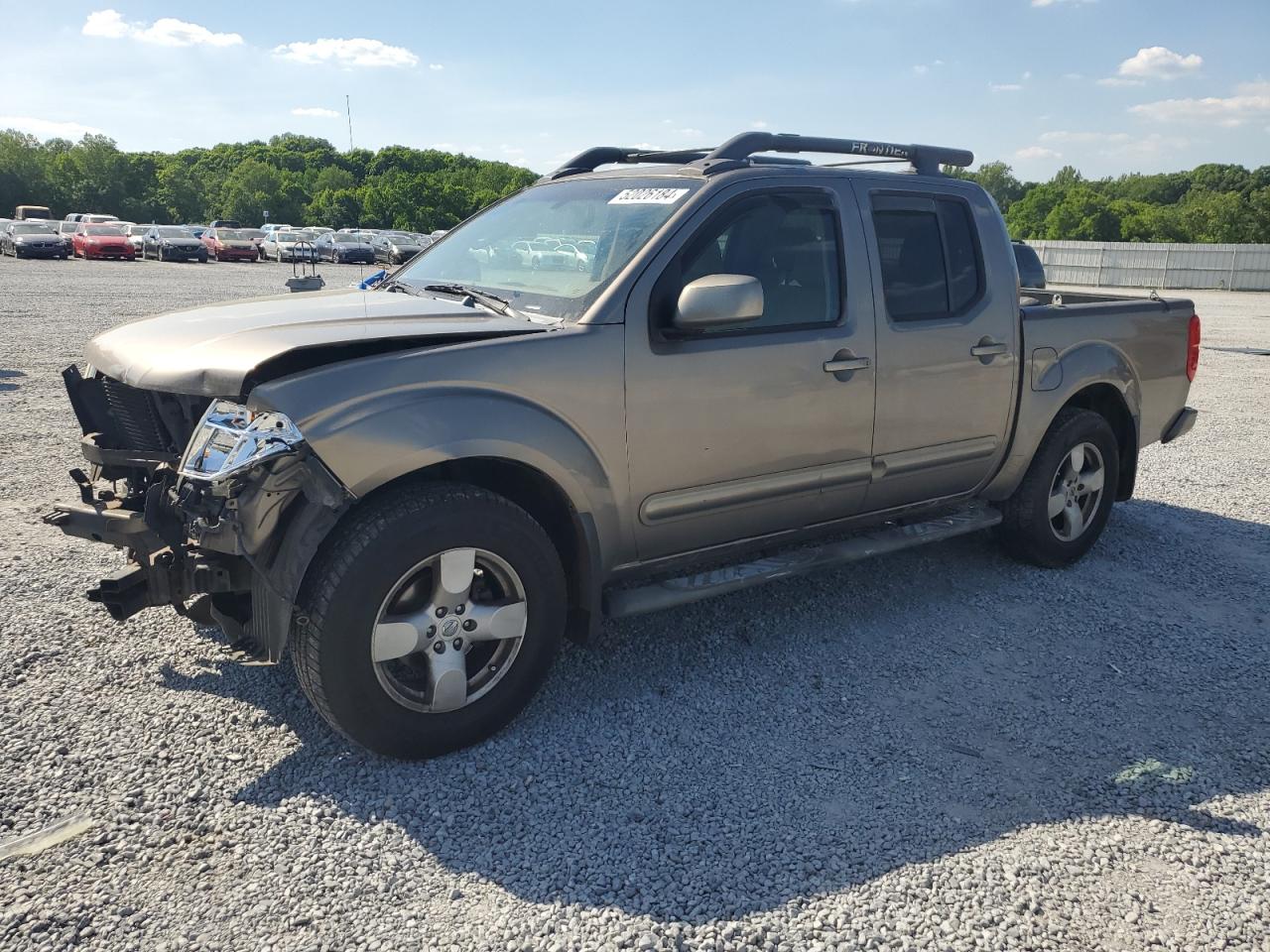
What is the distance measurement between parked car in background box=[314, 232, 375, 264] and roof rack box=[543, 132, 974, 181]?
40.5m

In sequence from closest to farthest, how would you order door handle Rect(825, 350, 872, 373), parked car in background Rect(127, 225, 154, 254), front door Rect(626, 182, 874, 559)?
front door Rect(626, 182, 874, 559)
door handle Rect(825, 350, 872, 373)
parked car in background Rect(127, 225, 154, 254)

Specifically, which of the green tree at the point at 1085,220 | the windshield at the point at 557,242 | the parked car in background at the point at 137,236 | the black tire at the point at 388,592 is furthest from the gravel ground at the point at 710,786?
the green tree at the point at 1085,220

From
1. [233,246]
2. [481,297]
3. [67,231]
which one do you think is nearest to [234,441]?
[481,297]

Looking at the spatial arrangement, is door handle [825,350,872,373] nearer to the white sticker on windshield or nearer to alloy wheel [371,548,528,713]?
the white sticker on windshield

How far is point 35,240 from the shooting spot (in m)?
37.4

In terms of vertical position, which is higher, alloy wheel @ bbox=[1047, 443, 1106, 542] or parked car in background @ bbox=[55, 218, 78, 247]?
parked car in background @ bbox=[55, 218, 78, 247]

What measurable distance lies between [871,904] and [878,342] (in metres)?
2.32

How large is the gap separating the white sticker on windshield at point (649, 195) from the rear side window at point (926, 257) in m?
0.99

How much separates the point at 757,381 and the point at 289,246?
42.7 metres

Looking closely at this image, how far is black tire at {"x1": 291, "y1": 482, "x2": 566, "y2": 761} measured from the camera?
2.94 meters

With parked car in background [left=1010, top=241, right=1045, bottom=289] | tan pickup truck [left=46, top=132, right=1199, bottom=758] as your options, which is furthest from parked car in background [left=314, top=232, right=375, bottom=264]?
tan pickup truck [left=46, top=132, right=1199, bottom=758]

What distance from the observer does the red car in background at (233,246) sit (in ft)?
137

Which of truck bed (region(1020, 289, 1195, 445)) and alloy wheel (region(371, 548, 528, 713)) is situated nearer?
alloy wheel (region(371, 548, 528, 713))

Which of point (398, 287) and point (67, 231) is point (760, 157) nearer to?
point (398, 287)
